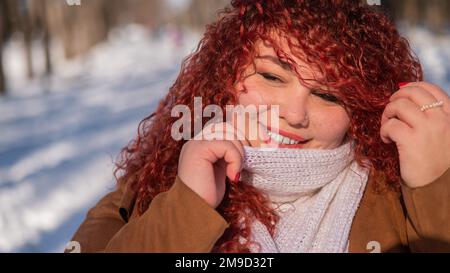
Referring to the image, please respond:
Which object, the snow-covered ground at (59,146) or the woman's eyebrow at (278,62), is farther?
the snow-covered ground at (59,146)

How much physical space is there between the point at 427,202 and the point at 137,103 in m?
11.2

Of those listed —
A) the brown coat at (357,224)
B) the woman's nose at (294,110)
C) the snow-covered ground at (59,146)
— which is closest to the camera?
the brown coat at (357,224)

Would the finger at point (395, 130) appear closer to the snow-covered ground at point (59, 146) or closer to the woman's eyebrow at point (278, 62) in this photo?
the woman's eyebrow at point (278, 62)

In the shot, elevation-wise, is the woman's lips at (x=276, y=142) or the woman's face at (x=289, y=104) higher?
the woman's face at (x=289, y=104)

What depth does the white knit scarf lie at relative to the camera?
1.48m

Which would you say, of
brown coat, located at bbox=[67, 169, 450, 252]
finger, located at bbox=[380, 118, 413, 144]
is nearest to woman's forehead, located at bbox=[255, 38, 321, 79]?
finger, located at bbox=[380, 118, 413, 144]

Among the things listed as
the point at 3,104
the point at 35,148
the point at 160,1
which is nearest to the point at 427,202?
the point at 35,148

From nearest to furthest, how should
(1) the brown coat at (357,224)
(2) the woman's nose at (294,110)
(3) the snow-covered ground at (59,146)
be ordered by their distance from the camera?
(1) the brown coat at (357,224)
(2) the woman's nose at (294,110)
(3) the snow-covered ground at (59,146)

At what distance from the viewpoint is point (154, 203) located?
1.37 metres

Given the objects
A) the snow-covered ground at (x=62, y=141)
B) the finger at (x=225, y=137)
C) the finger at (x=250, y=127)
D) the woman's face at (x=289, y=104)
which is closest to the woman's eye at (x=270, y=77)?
the woman's face at (x=289, y=104)

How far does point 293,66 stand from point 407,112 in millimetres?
322

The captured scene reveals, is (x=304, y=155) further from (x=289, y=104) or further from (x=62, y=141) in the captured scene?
(x=62, y=141)

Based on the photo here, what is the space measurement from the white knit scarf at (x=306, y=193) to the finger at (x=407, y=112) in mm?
220

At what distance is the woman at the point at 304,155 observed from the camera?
135 cm
